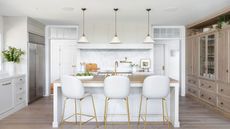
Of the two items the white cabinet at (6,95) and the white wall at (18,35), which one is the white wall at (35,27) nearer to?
the white wall at (18,35)

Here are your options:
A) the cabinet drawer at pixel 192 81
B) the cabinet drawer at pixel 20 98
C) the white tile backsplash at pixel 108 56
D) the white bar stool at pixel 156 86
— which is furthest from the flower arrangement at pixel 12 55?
the cabinet drawer at pixel 192 81

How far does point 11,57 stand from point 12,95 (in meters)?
0.99

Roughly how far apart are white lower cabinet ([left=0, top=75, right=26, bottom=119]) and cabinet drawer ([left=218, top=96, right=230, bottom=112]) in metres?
4.79

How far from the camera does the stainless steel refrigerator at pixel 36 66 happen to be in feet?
18.2

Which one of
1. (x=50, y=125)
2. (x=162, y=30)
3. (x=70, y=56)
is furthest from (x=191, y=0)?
(x=70, y=56)

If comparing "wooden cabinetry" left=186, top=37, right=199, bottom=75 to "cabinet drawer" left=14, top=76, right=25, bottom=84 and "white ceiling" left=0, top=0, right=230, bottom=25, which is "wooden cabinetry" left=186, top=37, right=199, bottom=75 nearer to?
"white ceiling" left=0, top=0, right=230, bottom=25

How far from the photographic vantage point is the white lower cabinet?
13.9 ft

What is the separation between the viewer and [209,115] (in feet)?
14.6

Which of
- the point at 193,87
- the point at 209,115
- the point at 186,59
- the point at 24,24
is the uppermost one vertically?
the point at 24,24

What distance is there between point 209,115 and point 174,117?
1.26 m

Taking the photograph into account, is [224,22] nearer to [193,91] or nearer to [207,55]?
[207,55]

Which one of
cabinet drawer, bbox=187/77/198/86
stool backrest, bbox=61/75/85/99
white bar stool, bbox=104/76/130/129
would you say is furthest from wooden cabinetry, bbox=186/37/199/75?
stool backrest, bbox=61/75/85/99

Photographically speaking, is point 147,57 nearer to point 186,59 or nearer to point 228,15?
point 186,59

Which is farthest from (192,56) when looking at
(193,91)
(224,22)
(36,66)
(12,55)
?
(12,55)
